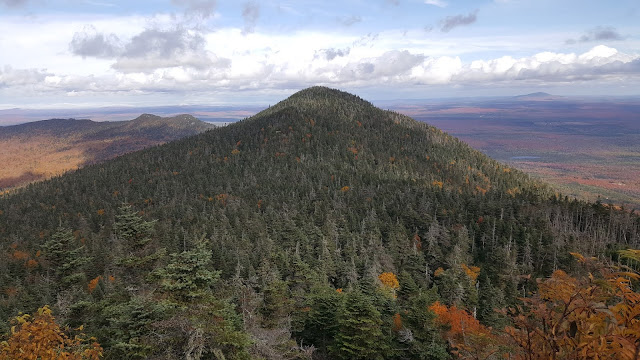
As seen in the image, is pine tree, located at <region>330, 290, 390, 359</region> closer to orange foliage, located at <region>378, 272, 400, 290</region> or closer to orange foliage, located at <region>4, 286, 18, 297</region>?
orange foliage, located at <region>378, 272, 400, 290</region>

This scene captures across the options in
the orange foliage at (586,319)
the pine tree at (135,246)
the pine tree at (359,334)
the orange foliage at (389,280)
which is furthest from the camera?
the orange foliage at (389,280)

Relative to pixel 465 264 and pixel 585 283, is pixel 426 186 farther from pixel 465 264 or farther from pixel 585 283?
pixel 585 283

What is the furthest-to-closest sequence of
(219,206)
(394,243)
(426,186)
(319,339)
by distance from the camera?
(426,186), (219,206), (394,243), (319,339)

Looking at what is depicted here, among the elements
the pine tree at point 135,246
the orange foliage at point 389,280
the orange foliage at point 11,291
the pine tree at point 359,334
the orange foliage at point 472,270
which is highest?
the pine tree at point 135,246

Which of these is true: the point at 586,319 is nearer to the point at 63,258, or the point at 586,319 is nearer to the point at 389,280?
the point at 63,258

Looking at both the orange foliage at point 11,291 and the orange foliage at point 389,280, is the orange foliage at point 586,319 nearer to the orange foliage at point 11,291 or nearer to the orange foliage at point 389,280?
the orange foliage at point 389,280

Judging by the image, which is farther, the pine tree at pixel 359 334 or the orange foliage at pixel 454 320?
the orange foliage at pixel 454 320

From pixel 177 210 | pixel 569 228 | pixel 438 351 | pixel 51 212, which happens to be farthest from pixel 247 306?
pixel 51 212

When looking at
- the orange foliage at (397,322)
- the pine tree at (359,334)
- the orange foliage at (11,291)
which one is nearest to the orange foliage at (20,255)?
the orange foliage at (11,291)
